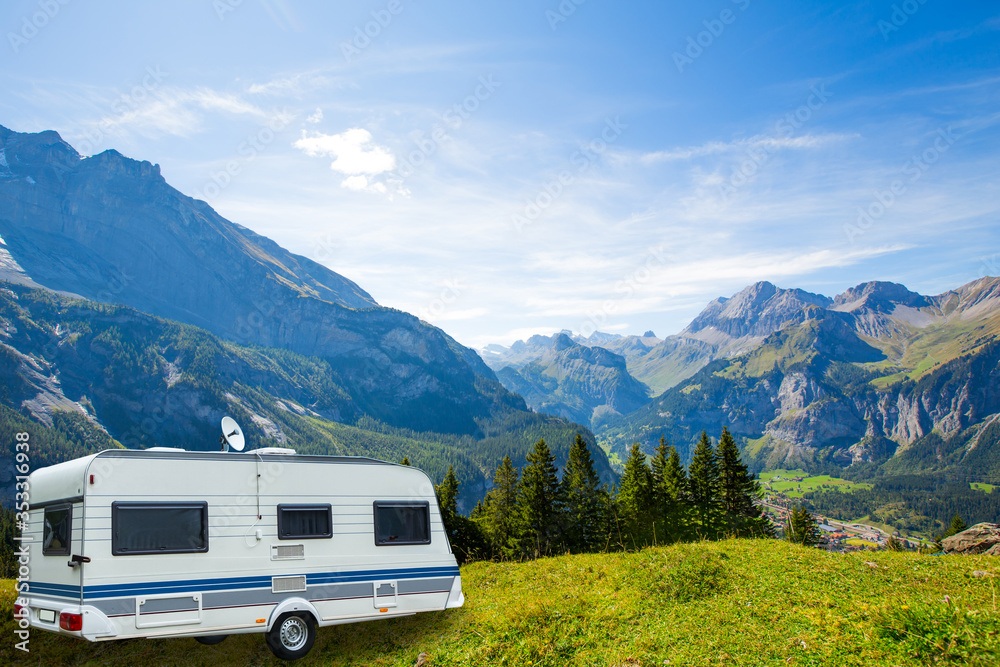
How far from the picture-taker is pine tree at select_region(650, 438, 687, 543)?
41.9 m

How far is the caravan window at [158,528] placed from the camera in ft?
31.5

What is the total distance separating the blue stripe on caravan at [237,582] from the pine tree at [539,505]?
3226cm

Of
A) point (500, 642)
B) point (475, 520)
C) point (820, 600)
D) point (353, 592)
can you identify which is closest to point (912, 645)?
point (820, 600)

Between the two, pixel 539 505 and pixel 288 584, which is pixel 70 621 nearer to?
pixel 288 584

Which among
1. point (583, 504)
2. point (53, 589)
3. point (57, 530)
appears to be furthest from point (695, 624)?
point (583, 504)

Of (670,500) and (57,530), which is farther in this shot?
(670,500)

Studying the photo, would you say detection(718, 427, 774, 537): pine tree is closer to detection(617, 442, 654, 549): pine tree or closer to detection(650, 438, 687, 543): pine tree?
detection(650, 438, 687, 543): pine tree

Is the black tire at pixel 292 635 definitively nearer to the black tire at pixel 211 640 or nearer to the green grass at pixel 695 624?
the green grass at pixel 695 624

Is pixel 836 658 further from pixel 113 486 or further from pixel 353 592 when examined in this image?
pixel 113 486

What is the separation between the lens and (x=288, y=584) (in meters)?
10.8

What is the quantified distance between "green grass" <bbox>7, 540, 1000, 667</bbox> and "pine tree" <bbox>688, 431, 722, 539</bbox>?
2968 centimetres

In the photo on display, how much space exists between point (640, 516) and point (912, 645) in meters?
39.9

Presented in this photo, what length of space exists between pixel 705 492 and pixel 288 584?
43.4 m

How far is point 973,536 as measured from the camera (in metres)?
19.8
